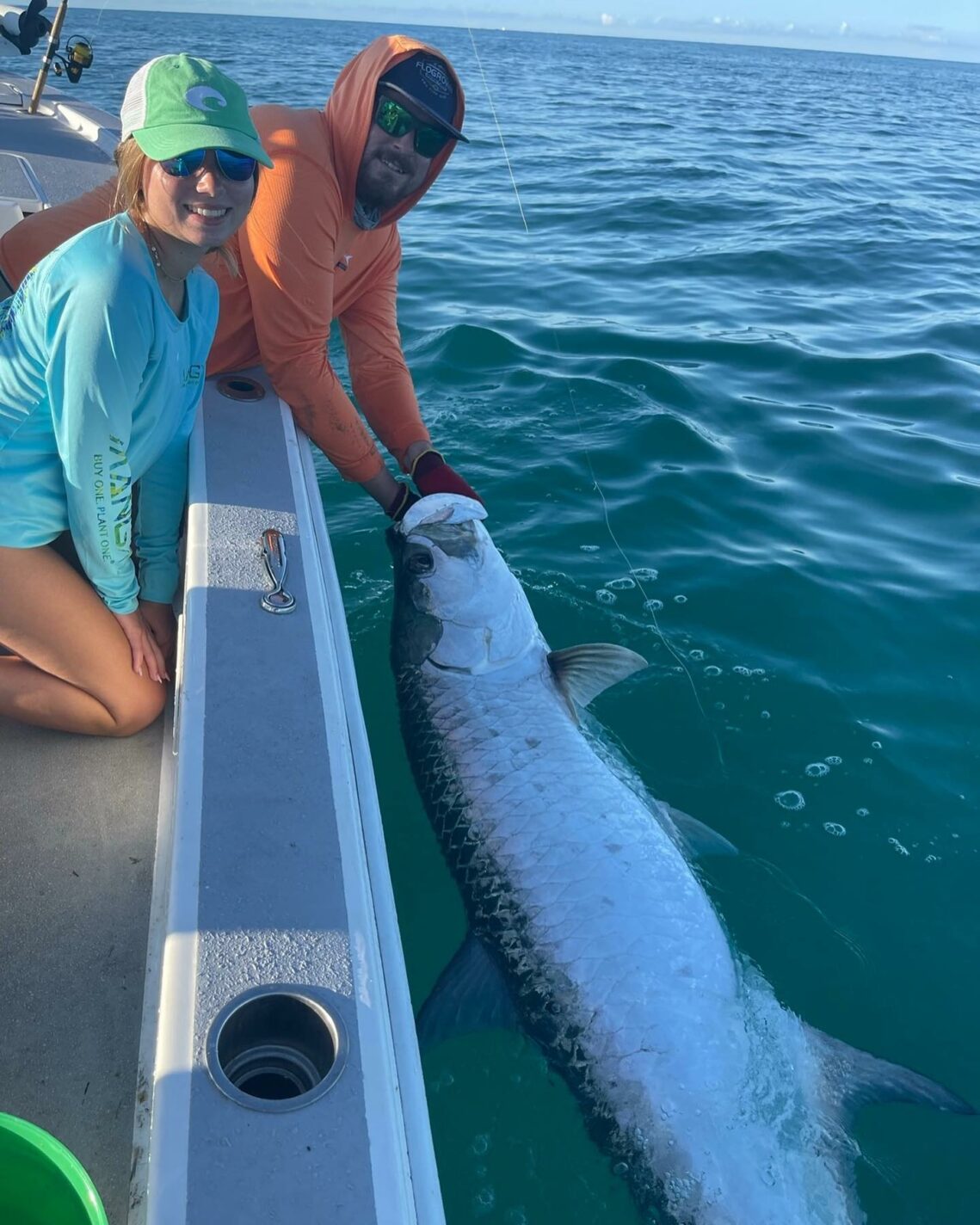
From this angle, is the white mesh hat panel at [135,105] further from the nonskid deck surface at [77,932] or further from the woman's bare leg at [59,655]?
the nonskid deck surface at [77,932]

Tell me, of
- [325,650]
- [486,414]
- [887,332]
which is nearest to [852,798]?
[325,650]

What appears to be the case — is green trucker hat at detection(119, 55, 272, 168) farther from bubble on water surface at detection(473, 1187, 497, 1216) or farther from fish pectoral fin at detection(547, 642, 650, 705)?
bubble on water surface at detection(473, 1187, 497, 1216)

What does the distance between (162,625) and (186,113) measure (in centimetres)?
140

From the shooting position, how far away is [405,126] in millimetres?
3205

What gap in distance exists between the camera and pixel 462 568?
324 cm

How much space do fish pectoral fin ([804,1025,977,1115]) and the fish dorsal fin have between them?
118 cm

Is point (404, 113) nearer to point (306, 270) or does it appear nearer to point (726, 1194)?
point (306, 270)

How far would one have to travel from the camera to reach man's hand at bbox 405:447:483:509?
3.72 meters

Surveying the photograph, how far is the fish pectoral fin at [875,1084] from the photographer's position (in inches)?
91.7

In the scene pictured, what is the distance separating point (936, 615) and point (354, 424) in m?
2.78

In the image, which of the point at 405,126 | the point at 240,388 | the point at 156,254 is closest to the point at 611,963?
the point at 156,254

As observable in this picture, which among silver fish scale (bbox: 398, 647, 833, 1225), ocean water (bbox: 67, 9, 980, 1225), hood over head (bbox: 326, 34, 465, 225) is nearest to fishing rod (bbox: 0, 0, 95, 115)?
ocean water (bbox: 67, 9, 980, 1225)

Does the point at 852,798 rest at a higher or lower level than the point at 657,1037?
lower

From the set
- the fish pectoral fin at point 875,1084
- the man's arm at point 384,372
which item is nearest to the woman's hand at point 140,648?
the man's arm at point 384,372
